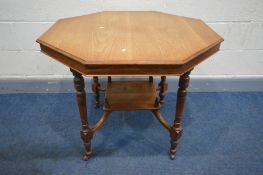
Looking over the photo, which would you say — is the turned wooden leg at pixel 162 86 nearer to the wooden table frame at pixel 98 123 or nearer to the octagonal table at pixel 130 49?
the octagonal table at pixel 130 49

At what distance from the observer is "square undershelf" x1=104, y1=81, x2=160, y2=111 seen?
4.00 feet

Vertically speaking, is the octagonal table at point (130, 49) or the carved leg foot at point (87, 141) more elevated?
the octagonal table at point (130, 49)

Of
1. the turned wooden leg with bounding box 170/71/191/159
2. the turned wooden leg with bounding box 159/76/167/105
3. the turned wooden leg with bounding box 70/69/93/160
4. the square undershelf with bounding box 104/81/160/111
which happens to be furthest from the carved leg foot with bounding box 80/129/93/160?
the turned wooden leg with bounding box 159/76/167/105

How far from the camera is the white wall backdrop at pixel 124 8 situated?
1469 mm

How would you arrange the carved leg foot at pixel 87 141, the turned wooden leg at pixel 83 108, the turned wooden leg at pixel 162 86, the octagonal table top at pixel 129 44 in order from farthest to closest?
the turned wooden leg at pixel 162 86 → the carved leg foot at pixel 87 141 → the turned wooden leg at pixel 83 108 → the octagonal table top at pixel 129 44

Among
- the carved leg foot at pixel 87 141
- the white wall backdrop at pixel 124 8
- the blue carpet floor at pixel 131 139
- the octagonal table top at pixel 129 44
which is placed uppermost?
the octagonal table top at pixel 129 44

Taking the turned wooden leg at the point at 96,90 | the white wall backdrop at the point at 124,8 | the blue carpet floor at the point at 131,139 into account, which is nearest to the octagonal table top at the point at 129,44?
the white wall backdrop at the point at 124,8

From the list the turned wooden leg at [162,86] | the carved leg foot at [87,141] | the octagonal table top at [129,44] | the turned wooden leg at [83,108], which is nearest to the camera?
the octagonal table top at [129,44]

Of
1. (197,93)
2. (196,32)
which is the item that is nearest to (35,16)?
(196,32)

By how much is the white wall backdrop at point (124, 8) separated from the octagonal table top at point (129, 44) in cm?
30

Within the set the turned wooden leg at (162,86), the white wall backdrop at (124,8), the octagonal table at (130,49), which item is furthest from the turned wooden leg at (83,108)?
the white wall backdrop at (124,8)

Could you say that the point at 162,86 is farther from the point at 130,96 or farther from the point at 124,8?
the point at 124,8

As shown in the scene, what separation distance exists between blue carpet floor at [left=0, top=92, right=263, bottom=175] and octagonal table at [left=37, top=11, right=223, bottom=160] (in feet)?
0.34

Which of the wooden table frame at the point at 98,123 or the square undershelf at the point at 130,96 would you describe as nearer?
the wooden table frame at the point at 98,123
